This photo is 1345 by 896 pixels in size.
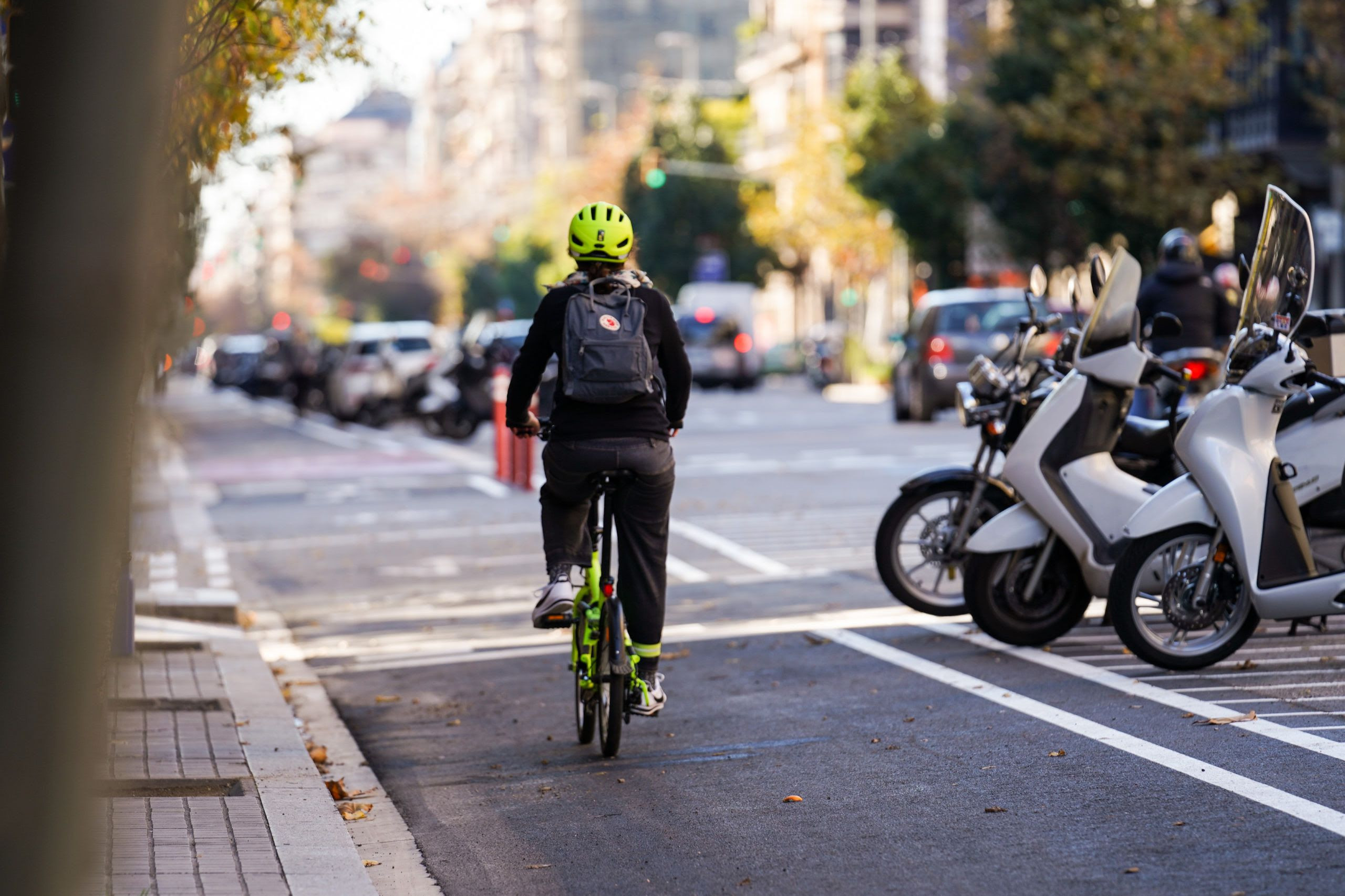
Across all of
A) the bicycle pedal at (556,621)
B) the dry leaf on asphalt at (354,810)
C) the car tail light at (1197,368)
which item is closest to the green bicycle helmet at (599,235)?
the bicycle pedal at (556,621)

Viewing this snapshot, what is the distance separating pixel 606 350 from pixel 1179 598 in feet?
8.46

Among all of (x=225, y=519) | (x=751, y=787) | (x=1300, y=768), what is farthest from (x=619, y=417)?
(x=225, y=519)

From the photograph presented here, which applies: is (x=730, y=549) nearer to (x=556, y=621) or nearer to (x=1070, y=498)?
(x=1070, y=498)

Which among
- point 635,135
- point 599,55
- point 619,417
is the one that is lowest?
point 619,417

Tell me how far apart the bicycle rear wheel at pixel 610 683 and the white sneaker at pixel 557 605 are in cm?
15

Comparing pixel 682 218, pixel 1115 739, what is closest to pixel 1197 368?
pixel 1115 739

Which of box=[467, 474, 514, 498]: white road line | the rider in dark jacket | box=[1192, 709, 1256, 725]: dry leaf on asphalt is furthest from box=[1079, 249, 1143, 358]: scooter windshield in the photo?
box=[467, 474, 514, 498]: white road line

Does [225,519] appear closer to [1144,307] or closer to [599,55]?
[1144,307]

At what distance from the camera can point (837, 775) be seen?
268 inches

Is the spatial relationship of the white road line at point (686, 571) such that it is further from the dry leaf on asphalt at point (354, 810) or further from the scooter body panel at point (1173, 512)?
the dry leaf on asphalt at point (354, 810)

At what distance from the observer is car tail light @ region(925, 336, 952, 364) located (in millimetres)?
27984

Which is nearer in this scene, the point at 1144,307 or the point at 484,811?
the point at 484,811

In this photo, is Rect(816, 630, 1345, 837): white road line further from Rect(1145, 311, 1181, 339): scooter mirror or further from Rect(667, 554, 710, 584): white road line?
Rect(667, 554, 710, 584): white road line

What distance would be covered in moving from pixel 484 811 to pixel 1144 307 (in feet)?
29.4
